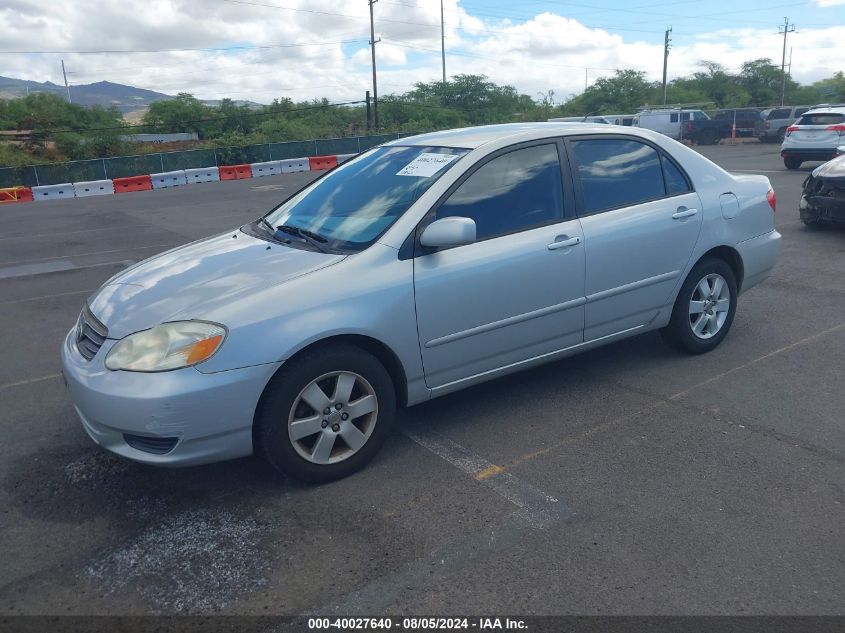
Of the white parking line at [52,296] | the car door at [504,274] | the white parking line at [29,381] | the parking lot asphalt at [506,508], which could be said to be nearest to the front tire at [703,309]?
the parking lot asphalt at [506,508]

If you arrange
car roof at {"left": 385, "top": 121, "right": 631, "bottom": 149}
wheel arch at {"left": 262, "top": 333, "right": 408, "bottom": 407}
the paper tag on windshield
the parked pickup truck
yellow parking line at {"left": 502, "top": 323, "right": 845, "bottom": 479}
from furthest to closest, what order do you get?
the parked pickup truck → car roof at {"left": 385, "top": 121, "right": 631, "bottom": 149} → the paper tag on windshield → yellow parking line at {"left": 502, "top": 323, "right": 845, "bottom": 479} → wheel arch at {"left": 262, "top": 333, "right": 408, "bottom": 407}

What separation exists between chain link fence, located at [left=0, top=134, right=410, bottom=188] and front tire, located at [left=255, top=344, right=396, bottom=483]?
83.2ft

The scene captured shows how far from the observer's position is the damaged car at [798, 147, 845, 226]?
9664 millimetres

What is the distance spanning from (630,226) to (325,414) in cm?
235

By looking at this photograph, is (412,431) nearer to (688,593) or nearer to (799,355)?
(688,593)

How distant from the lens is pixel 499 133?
466 cm

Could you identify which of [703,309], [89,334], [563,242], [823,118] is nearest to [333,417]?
[89,334]

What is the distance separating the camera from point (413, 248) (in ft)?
12.9

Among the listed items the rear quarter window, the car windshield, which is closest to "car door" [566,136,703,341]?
the car windshield

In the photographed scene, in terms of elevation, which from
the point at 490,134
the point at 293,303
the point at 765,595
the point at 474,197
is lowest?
the point at 765,595

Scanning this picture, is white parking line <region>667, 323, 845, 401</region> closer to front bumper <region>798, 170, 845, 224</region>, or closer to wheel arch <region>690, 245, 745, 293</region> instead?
wheel arch <region>690, 245, 745, 293</region>

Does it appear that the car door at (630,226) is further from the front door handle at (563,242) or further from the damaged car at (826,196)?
the damaged car at (826,196)

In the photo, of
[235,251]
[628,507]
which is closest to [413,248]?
[235,251]

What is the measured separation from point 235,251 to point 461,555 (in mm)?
2180
